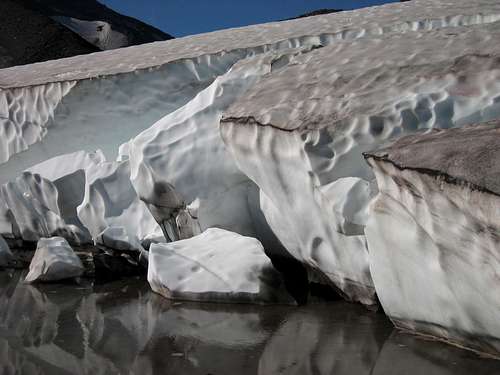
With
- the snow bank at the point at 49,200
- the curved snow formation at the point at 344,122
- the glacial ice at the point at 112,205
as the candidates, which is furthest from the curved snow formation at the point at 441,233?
the snow bank at the point at 49,200

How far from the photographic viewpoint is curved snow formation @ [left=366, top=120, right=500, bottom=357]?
4.91 ft

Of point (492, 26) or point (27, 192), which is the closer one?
point (492, 26)

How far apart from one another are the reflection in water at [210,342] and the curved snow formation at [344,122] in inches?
10.2

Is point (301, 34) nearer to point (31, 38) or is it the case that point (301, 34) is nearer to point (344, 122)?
point (344, 122)

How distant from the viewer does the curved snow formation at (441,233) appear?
1.50 metres

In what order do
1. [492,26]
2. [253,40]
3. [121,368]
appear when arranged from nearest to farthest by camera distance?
1. [121,368]
2. [492,26]
3. [253,40]

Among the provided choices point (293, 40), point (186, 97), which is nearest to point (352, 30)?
point (293, 40)

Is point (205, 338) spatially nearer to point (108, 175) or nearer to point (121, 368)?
point (121, 368)

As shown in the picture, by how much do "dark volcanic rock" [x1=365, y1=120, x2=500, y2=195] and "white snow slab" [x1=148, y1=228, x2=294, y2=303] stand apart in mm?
701

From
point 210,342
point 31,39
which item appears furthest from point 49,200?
point 31,39

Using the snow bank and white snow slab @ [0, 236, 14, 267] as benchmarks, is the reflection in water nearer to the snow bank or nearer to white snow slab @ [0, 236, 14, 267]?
white snow slab @ [0, 236, 14, 267]

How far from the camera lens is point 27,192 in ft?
13.8

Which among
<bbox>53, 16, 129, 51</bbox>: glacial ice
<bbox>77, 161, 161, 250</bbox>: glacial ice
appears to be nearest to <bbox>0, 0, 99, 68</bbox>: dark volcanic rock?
<bbox>53, 16, 129, 51</bbox>: glacial ice

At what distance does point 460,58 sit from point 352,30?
1915 mm
